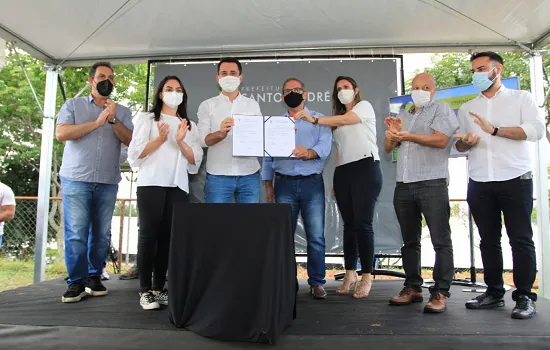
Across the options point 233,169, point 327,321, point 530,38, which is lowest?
point 327,321

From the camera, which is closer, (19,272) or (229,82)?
(229,82)

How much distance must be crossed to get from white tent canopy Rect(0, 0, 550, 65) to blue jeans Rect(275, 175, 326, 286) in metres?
1.47

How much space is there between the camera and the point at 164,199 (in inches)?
96.8

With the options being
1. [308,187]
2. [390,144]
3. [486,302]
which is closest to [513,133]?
[390,144]

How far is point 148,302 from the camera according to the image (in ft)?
7.45

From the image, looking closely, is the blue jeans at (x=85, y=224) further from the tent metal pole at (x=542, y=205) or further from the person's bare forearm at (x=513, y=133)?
the tent metal pole at (x=542, y=205)

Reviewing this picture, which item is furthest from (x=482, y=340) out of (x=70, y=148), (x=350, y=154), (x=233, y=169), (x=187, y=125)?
(x=70, y=148)

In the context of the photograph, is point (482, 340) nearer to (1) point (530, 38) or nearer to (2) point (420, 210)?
(2) point (420, 210)

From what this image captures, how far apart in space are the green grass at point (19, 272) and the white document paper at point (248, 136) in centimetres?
429

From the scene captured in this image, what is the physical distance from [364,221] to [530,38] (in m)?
2.36

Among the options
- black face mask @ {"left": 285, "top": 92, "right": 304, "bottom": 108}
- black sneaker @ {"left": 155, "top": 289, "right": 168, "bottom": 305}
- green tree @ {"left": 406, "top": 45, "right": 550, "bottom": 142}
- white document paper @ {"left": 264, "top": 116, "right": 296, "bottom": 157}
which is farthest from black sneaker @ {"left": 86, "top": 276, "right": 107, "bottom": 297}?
green tree @ {"left": 406, "top": 45, "right": 550, "bottom": 142}

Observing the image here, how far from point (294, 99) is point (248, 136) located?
17.1 inches

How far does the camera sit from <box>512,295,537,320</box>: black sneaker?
2.09 m

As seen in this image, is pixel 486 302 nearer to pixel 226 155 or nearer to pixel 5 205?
pixel 226 155
